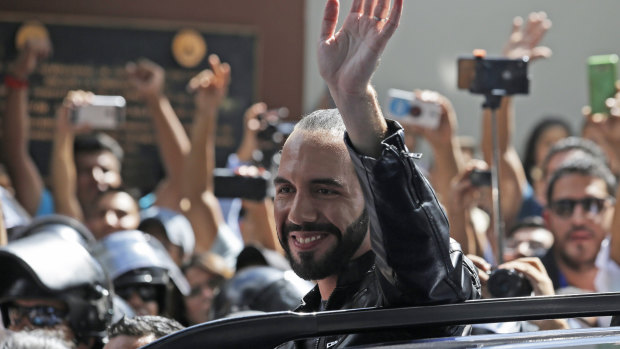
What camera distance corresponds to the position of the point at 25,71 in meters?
7.04

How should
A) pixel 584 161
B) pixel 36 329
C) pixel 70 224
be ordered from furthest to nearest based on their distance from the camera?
1. pixel 70 224
2. pixel 584 161
3. pixel 36 329

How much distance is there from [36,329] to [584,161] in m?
2.52

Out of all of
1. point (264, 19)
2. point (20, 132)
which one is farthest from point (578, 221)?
point (264, 19)

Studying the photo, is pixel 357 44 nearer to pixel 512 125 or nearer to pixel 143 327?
pixel 143 327

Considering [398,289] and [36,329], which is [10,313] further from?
[398,289]

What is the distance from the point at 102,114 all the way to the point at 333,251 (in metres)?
4.13

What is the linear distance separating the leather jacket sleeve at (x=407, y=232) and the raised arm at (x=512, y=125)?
342cm

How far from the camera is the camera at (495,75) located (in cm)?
445

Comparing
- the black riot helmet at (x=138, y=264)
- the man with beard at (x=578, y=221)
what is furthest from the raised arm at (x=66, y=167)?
the man with beard at (x=578, y=221)

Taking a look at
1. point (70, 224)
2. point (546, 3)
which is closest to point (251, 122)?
point (70, 224)

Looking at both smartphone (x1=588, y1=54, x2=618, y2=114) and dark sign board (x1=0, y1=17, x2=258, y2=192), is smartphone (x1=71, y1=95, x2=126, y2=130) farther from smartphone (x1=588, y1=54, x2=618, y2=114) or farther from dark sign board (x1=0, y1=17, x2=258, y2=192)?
smartphone (x1=588, y1=54, x2=618, y2=114)

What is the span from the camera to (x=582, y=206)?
187 inches

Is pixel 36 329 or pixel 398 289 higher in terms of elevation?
pixel 398 289

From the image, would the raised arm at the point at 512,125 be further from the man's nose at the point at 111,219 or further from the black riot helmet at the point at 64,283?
the black riot helmet at the point at 64,283
